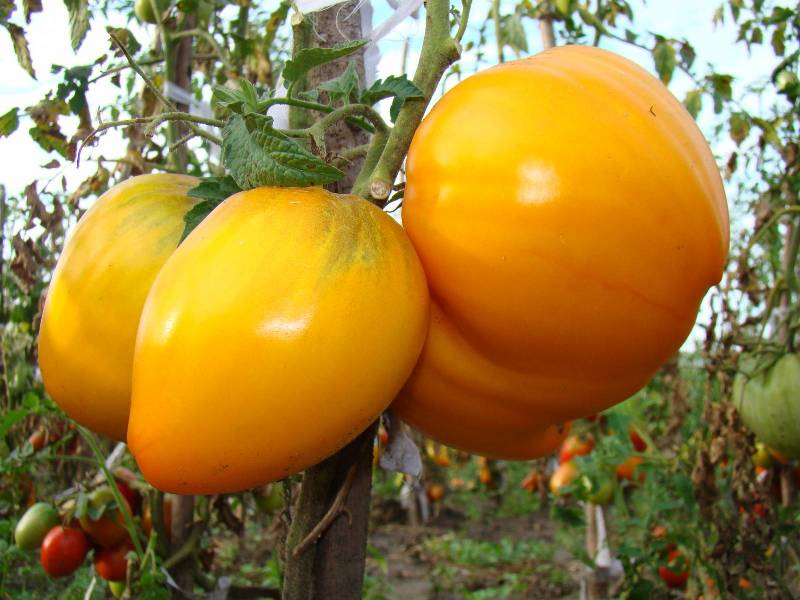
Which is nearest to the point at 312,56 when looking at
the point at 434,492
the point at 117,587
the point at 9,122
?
the point at 9,122

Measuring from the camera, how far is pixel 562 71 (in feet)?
1.94

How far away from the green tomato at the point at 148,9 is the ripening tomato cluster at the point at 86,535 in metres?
0.98

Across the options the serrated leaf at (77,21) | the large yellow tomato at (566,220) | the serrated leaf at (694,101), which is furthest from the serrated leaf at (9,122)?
the serrated leaf at (694,101)

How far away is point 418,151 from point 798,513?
1.83 m

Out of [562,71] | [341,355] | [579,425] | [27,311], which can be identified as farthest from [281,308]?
[579,425]

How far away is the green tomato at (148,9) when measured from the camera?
1.62m

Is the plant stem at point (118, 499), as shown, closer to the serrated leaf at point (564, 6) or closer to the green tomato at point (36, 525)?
the green tomato at point (36, 525)

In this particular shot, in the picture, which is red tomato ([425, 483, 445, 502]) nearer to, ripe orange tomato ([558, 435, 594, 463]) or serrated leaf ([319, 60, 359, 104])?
ripe orange tomato ([558, 435, 594, 463])

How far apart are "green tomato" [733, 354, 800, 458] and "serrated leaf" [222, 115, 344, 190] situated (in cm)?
154

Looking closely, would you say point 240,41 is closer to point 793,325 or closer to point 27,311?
point 27,311

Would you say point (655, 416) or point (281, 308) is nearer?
point (281, 308)

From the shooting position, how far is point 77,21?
3.59ft

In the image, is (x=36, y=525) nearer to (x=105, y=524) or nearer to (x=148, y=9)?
(x=105, y=524)

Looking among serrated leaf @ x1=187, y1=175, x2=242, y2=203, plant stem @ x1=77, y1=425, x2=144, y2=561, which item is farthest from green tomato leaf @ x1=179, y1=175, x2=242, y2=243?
plant stem @ x1=77, y1=425, x2=144, y2=561
